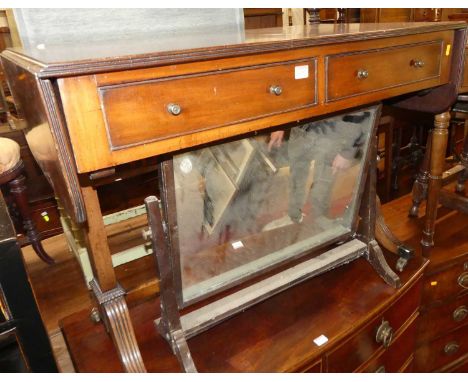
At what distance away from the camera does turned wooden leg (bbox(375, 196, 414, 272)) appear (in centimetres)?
136

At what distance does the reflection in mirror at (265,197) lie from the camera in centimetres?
98

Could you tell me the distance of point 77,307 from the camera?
1.90 m

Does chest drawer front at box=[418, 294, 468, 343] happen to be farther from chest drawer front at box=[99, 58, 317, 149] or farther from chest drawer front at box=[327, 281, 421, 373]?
chest drawer front at box=[99, 58, 317, 149]

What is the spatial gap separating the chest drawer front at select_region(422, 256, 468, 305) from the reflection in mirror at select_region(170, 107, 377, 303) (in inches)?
17.6

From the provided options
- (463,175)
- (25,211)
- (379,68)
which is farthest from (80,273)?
(463,175)

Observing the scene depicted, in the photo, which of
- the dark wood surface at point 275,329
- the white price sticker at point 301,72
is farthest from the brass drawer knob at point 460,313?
the white price sticker at point 301,72

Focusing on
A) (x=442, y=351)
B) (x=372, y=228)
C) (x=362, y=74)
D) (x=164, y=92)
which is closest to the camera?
(x=164, y=92)

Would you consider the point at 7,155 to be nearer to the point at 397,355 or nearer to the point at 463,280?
the point at 397,355

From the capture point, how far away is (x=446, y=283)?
5.06 feet

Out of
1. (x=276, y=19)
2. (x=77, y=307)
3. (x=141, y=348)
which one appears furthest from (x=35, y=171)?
(x=276, y=19)

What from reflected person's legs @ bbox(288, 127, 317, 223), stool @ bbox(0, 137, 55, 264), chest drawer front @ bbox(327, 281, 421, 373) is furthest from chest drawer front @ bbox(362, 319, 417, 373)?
stool @ bbox(0, 137, 55, 264)

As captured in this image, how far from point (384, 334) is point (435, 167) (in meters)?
0.60

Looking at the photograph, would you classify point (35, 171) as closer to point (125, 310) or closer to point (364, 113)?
point (125, 310)

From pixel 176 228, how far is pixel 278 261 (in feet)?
1.29
